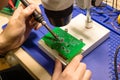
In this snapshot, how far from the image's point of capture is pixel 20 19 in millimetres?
874

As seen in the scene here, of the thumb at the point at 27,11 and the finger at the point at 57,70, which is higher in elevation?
the thumb at the point at 27,11

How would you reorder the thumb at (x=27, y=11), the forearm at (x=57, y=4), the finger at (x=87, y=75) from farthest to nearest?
1. the thumb at (x=27, y=11)
2. the finger at (x=87, y=75)
3. the forearm at (x=57, y=4)

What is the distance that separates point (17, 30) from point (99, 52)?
1.14ft

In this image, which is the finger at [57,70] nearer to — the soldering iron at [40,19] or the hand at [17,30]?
the soldering iron at [40,19]

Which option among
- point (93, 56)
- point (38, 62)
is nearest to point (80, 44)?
point (93, 56)

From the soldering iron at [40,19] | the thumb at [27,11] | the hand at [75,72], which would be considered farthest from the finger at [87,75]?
the thumb at [27,11]

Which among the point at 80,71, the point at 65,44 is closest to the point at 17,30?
the point at 65,44

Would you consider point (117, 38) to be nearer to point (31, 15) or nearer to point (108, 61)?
point (108, 61)

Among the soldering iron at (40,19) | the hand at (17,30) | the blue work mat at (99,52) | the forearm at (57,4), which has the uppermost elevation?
the forearm at (57,4)

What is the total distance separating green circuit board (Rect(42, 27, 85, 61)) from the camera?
0.79m

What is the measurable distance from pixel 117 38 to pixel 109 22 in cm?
A: 9

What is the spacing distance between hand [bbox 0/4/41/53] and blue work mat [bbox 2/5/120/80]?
29 mm

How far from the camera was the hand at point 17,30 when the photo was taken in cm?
88

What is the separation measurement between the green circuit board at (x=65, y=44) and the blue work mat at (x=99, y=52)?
0.06 meters
